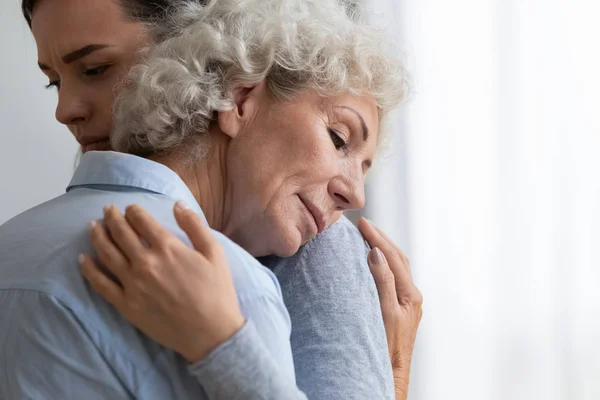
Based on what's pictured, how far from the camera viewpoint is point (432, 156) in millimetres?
2256

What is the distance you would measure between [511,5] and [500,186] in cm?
49

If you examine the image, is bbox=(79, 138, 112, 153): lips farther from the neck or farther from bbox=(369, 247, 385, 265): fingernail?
bbox=(369, 247, 385, 265): fingernail

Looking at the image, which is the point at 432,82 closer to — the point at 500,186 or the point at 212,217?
the point at 500,186

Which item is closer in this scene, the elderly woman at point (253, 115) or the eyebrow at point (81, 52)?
the elderly woman at point (253, 115)

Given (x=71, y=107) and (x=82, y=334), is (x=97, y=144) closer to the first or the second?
(x=71, y=107)

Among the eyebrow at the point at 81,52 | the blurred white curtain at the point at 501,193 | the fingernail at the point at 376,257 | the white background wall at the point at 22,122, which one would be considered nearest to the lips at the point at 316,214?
the fingernail at the point at 376,257

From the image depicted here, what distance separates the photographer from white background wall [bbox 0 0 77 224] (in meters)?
2.16

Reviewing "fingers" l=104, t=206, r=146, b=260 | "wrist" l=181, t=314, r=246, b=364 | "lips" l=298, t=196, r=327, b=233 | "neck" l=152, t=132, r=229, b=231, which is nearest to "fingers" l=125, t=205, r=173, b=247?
"fingers" l=104, t=206, r=146, b=260

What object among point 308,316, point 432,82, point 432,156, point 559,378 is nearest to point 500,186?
point 432,156

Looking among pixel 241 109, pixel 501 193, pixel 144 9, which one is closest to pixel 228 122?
pixel 241 109

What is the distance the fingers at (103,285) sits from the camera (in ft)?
2.93

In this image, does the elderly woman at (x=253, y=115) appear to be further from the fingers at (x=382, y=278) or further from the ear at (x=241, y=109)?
the fingers at (x=382, y=278)

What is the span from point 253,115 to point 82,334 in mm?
538

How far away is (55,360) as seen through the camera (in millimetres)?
891
